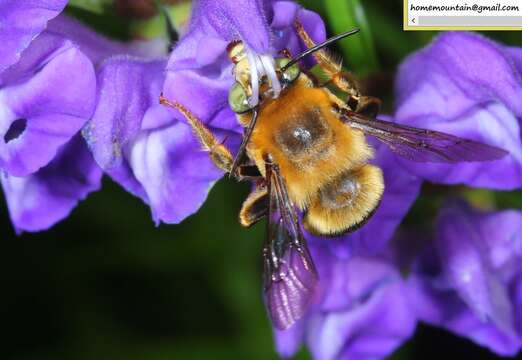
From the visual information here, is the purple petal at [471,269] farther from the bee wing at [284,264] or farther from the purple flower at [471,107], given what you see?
the bee wing at [284,264]

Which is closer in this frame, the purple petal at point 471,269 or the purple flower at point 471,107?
the purple flower at point 471,107

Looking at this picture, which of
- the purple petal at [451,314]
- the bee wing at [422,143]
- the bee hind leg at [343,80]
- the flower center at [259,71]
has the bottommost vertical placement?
the purple petal at [451,314]

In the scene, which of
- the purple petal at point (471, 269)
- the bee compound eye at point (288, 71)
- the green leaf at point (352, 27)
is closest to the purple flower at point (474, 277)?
the purple petal at point (471, 269)

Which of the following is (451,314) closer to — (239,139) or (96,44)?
(239,139)

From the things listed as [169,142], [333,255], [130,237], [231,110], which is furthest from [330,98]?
[130,237]

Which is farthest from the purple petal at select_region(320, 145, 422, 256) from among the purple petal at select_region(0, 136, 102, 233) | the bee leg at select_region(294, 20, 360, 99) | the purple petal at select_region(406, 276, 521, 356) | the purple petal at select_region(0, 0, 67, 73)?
the purple petal at select_region(0, 0, 67, 73)

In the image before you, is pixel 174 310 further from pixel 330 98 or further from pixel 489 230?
pixel 330 98
